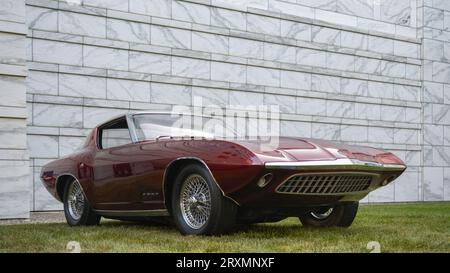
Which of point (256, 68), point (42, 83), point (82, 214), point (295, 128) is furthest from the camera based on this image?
point (295, 128)

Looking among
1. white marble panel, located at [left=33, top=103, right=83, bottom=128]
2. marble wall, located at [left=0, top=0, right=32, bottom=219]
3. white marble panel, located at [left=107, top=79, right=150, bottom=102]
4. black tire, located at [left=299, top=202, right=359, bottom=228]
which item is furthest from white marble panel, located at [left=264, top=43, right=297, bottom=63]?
black tire, located at [left=299, top=202, right=359, bottom=228]

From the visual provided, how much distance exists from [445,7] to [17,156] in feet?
47.4

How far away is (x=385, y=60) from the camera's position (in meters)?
18.2

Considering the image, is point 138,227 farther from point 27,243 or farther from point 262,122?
point 262,122

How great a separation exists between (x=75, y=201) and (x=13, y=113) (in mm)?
2060

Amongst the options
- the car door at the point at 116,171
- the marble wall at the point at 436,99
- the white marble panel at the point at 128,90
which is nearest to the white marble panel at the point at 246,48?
the white marble panel at the point at 128,90

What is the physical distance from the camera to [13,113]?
9.09 m

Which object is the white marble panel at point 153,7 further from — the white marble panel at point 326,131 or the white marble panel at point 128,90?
the white marble panel at point 326,131

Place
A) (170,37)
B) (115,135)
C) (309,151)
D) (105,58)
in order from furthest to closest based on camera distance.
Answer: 1. (170,37)
2. (105,58)
3. (115,135)
4. (309,151)

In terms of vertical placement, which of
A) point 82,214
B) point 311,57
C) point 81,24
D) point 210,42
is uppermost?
point 81,24

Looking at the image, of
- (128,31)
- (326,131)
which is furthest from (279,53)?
(128,31)

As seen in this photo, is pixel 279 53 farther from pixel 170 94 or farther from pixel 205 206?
pixel 205 206

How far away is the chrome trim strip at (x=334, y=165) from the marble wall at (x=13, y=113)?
4998 millimetres
